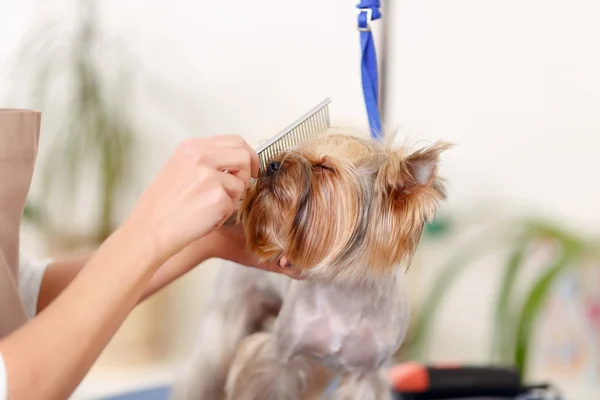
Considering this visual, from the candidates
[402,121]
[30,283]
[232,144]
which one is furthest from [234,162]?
[402,121]

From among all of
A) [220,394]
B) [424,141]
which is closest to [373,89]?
[424,141]

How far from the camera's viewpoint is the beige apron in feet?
→ 2.36

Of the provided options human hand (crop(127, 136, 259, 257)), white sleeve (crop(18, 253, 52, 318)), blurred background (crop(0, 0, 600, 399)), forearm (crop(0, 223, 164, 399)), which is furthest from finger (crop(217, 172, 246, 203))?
blurred background (crop(0, 0, 600, 399))

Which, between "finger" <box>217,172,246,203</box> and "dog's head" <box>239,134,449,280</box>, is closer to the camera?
"finger" <box>217,172,246,203</box>

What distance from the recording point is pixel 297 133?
0.85m

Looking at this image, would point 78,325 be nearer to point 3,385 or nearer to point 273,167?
point 3,385

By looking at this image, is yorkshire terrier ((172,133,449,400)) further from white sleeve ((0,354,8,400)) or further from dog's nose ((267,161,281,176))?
white sleeve ((0,354,8,400))

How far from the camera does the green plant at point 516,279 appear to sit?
1.66 m

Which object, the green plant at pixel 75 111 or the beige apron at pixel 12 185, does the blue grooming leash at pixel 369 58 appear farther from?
the green plant at pixel 75 111

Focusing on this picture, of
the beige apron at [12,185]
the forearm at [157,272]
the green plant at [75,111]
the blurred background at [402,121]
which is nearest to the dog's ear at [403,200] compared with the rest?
the forearm at [157,272]

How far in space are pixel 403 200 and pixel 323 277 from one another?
158 millimetres

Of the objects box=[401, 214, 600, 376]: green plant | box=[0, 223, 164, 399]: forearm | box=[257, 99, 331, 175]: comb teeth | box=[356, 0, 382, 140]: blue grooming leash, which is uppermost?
box=[356, 0, 382, 140]: blue grooming leash

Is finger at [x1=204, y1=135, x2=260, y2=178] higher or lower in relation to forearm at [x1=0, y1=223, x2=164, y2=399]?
higher

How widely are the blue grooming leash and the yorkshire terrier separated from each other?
56 mm
